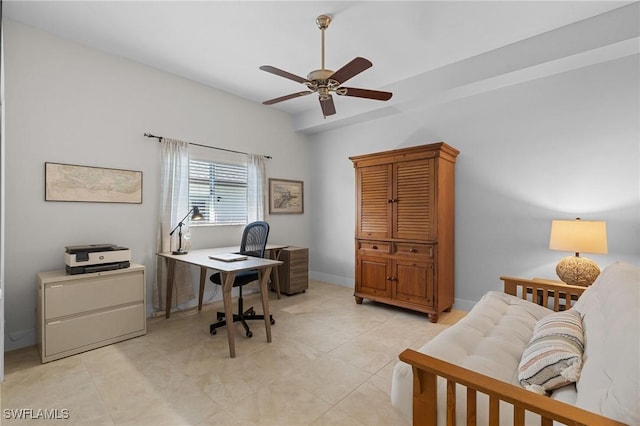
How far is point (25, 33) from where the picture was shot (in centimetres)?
263

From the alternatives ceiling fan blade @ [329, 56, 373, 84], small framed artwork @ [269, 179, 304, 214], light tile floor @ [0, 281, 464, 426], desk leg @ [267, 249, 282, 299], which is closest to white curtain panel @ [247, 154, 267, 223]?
small framed artwork @ [269, 179, 304, 214]

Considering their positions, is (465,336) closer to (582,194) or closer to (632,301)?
(632,301)

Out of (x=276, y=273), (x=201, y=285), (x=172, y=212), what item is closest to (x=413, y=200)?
(x=276, y=273)

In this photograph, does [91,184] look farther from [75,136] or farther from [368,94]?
[368,94]

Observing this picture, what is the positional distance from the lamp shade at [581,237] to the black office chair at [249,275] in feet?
9.07

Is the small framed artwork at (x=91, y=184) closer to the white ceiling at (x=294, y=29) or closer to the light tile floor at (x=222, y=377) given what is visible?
the white ceiling at (x=294, y=29)

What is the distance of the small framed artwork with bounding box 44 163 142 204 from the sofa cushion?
3.78 metres

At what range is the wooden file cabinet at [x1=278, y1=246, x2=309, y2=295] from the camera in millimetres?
4223

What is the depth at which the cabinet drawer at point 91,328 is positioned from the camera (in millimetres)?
2379

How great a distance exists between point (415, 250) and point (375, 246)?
1.76ft

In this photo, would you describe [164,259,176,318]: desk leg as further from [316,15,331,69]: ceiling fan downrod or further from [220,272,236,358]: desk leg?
[316,15,331,69]: ceiling fan downrod

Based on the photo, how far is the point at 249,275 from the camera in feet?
10.1

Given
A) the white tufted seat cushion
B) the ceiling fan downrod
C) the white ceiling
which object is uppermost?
the white ceiling

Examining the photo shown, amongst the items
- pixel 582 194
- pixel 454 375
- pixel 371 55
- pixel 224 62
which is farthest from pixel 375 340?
pixel 224 62
